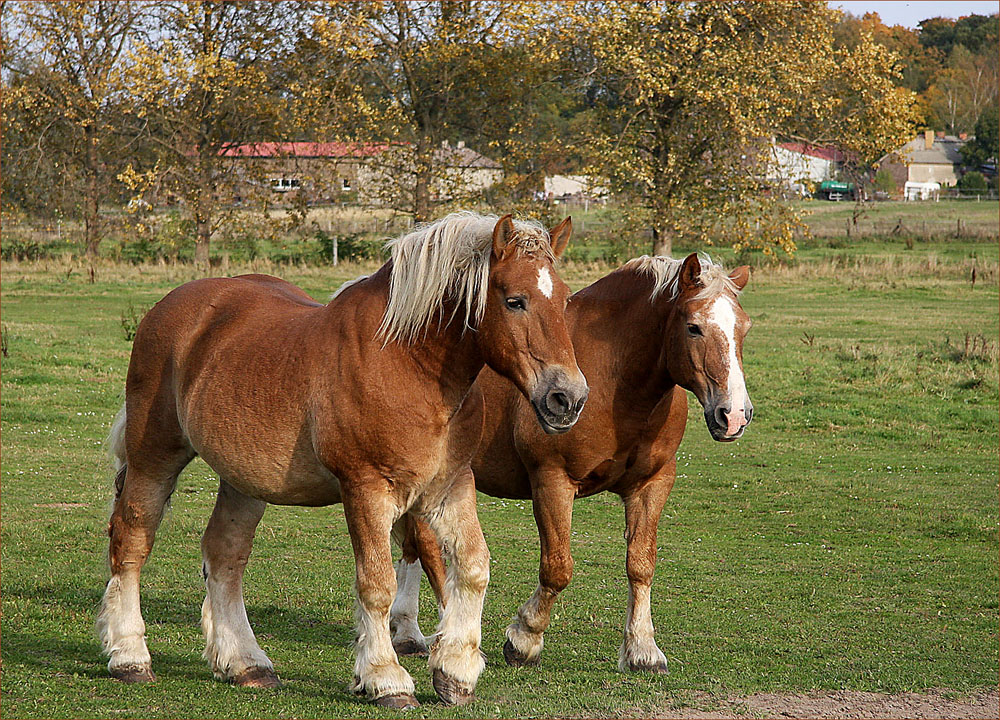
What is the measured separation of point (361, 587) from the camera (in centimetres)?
443

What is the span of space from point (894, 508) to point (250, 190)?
906 inches

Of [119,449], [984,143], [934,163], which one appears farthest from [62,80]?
[934,163]

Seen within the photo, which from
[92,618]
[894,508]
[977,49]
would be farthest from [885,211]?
[92,618]

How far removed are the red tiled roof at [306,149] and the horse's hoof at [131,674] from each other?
21.7m

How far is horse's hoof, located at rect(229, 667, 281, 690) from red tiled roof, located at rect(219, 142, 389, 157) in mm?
21814

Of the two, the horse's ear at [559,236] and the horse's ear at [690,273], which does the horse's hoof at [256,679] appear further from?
the horse's ear at [690,273]

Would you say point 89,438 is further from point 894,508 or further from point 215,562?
point 894,508

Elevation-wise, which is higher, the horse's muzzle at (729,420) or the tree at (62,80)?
the tree at (62,80)

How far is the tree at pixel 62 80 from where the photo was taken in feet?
90.9

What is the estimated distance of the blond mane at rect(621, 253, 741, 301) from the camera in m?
5.22

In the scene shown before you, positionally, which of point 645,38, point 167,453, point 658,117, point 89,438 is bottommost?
point 89,438

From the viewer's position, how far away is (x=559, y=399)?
4.10 metres

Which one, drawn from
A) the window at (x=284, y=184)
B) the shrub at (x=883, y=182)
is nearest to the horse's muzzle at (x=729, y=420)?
the window at (x=284, y=184)

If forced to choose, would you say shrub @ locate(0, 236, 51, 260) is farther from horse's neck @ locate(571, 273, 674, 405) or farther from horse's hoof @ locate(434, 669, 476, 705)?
horse's hoof @ locate(434, 669, 476, 705)
